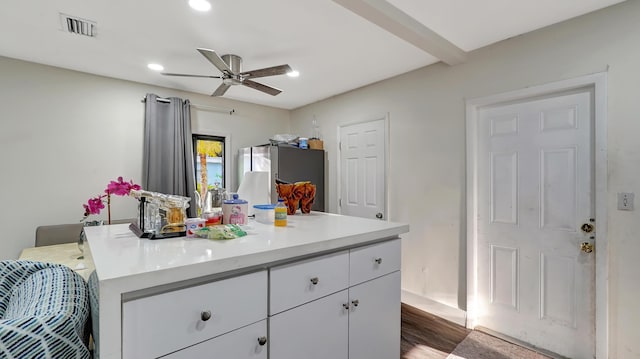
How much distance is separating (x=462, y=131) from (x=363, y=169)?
4.09ft

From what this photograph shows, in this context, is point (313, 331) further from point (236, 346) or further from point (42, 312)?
point (42, 312)

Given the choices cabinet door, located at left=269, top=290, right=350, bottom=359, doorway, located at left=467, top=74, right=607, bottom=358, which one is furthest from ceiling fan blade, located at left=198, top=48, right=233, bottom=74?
doorway, located at left=467, top=74, right=607, bottom=358

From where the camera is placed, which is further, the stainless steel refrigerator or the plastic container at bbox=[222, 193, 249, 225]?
the stainless steel refrigerator

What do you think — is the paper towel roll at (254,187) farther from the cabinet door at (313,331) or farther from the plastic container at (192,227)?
the cabinet door at (313,331)

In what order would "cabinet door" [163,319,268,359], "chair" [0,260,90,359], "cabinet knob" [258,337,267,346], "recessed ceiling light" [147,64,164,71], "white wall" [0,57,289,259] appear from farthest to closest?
1. "recessed ceiling light" [147,64,164,71]
2. "white wall" [0,57,289,259]
3. "cabinet knob" [258,337,267,346]
4. "cabinet door" [163,319,268,359]
5. "chair" [0,260,90,359]

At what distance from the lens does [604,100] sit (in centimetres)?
189

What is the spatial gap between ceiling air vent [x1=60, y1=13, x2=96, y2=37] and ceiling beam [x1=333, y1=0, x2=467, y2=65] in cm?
182

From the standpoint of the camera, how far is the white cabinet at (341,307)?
1.11m

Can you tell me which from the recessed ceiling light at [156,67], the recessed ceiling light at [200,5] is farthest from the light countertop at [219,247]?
the recessed ceiling light at [156,67]

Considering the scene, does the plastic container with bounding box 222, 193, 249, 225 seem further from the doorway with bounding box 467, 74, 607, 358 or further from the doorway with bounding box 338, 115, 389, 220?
the doorway with bounding box 338, 115, 389, 220

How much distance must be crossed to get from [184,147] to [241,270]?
Result: 3.08 metres

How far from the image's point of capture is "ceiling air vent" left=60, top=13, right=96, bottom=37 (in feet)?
6.73

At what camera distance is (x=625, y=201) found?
1.83 m

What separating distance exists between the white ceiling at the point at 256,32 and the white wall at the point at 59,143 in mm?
212
